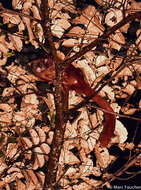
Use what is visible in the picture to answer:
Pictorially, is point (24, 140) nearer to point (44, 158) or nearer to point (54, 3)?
point (44, 158)

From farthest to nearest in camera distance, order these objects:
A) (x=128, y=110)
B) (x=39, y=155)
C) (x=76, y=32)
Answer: (x=128, y=110) < (x=76, y=32) < (x=39, y=155)

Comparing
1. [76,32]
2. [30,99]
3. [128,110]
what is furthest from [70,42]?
[128,110]

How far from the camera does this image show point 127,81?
2123mm

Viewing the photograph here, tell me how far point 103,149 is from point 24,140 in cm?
53

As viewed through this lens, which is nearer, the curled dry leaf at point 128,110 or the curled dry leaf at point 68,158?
the curled dry leaf at point 68,158

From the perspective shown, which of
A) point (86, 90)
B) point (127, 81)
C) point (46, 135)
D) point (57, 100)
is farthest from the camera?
point (127, 81)

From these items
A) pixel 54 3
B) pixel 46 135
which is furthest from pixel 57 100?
pixel 54 3

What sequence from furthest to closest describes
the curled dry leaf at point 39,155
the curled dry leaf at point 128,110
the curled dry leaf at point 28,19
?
the curled dry leaf at point 128,110 < the curled dry leaf at point 28,19 < the curled dry leaf at point 39,155

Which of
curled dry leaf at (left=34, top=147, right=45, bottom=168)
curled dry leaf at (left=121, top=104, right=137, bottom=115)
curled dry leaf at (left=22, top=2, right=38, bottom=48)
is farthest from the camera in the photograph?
curled dry leaf at (left=121, top=104, right=137, bottom=115)

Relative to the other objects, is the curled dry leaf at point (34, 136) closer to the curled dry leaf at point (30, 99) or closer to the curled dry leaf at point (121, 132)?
the curled dry leaf at point (30, 99)

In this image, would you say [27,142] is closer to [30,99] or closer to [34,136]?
[34,136]

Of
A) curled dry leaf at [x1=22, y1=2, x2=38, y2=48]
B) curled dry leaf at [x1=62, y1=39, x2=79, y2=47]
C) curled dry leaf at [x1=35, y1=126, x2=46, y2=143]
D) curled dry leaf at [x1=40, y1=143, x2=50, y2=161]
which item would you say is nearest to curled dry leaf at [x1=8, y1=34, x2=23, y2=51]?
curled dry leaf at [x1=22, y1=2, x2=38, y2=48]

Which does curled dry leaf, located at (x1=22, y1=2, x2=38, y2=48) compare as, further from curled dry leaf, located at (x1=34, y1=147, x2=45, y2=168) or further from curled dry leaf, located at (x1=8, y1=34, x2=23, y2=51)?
curled dry leaf, located at (x1=34, y1=147, x2=45, y2=168)

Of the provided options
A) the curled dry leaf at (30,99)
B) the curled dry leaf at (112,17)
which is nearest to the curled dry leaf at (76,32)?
→ the curled dry leaf at (112,17)
